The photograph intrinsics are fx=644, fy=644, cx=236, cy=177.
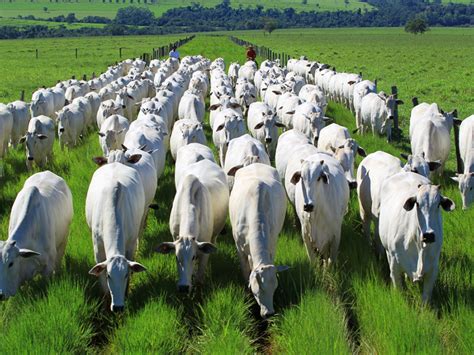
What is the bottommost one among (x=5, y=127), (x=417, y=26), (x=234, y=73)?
(x=417, y=26)

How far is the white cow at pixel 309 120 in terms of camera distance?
45.9 ft

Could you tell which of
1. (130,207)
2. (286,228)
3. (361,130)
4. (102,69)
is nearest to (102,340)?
(130,207)

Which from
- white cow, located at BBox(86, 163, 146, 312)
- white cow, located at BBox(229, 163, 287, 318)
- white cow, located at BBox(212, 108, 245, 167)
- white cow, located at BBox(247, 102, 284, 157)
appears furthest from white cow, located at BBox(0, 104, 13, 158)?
white cow, located at BBox(229, 163, 287, 318)

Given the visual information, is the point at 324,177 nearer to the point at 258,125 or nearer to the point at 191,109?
the point at 258,125

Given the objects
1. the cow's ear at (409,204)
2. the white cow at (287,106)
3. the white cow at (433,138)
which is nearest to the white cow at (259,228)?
the cow's ear at (409,204)

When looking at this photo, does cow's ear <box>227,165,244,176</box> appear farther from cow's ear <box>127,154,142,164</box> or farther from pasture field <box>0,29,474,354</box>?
cow's ear <box>127,154,142,164</box>

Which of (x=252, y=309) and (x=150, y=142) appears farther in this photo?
(x=150, y=142)

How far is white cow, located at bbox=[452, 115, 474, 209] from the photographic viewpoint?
409 inches

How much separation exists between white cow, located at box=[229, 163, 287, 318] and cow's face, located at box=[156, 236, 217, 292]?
0.49 meters

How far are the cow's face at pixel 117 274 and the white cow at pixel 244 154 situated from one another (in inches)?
123

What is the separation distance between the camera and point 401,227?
708 cm

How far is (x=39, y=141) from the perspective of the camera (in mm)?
13875

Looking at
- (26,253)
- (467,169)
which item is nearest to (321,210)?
(26,253)

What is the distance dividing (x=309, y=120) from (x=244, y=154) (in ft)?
13.6
